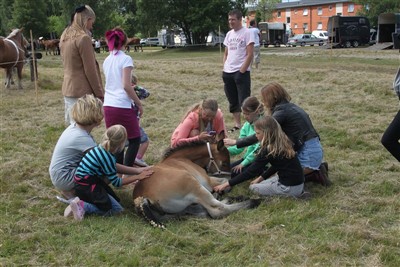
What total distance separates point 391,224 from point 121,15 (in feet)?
182

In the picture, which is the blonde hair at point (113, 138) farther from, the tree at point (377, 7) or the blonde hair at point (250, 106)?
the tree at point (377, 7)

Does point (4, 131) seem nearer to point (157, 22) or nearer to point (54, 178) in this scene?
point (54, 178)

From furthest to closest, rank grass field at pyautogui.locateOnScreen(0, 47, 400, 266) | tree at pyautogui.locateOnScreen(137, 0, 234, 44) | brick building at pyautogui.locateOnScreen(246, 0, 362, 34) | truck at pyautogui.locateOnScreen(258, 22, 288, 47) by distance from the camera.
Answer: brick building at pyautogui.locateOnScreen(246, 0, 362, 34)
truck at pyautogui.locateOnScreen(258, 22, 288, 47)
tree at pyautogui.locateOnScreen(137, 0, 234, 44)
grass field at pyautogui.locateOnScreen(0, 47, 400, 266)

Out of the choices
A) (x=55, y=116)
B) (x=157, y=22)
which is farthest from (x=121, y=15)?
(x=55, y=116)

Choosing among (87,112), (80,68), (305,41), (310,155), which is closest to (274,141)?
(310,155)

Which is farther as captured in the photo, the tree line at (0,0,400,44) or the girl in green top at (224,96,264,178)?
the tree line at (0,0,400,44)

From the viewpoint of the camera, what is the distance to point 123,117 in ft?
14.3

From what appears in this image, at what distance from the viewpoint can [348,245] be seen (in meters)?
3.17

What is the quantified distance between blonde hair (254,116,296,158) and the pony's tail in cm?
118

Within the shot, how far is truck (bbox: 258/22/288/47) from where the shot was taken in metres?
45.6

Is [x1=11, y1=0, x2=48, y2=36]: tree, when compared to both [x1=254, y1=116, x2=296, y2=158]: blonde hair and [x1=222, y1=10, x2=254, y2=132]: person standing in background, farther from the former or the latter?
[x1=254, y1=116, x2=296, y2=158]: blonde hair

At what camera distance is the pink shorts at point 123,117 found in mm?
4355

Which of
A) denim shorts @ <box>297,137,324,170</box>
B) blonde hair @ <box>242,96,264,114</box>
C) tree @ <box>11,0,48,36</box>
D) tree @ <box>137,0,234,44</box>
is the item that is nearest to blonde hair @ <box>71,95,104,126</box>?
blonde hair @ <box>242,96,264,114</box>

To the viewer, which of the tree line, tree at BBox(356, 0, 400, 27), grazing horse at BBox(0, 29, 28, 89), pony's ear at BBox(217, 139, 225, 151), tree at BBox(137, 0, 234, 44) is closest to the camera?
pony's ear at BBox(217, 139, 225, 151)
